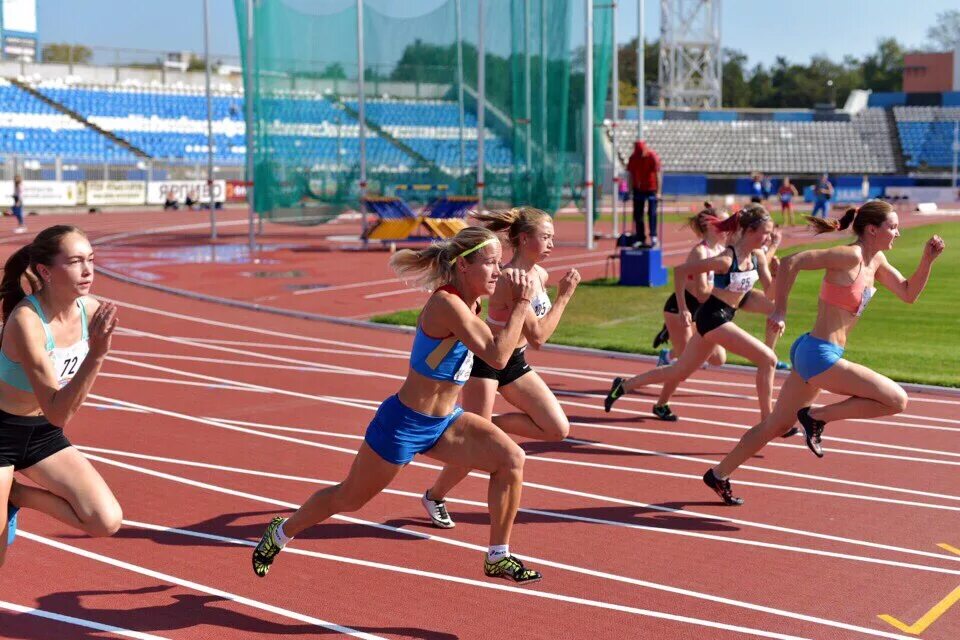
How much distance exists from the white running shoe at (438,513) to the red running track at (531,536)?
11 cm

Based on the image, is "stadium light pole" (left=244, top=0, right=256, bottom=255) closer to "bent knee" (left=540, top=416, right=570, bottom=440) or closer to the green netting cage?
the green netting cage

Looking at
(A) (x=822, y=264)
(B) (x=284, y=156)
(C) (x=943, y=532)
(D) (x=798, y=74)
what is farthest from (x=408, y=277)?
(D) (x=798, y=74)

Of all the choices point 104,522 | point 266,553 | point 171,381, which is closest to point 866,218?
point 266,553

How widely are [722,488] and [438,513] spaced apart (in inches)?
74.8

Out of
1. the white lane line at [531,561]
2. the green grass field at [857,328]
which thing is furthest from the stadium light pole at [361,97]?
the white lane line at [531,561]

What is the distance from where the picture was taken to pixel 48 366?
5.14m

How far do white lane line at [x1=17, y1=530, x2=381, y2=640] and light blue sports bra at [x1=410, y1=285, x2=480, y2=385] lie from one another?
127 cm

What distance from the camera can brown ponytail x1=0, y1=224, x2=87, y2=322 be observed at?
17.4 ft

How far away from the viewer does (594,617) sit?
18.8 feet

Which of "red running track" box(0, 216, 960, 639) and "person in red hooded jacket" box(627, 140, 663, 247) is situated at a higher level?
"person in red hooded jacket" box(627, 140, 663, 247)

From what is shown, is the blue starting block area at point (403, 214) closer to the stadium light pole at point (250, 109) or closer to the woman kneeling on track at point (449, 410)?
the stadium light pole at point (250, 109)

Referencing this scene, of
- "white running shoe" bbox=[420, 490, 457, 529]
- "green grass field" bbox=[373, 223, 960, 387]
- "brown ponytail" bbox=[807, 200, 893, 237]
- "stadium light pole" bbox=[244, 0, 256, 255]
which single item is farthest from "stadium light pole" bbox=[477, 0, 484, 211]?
"white running shoe" bbox=[420, 490, 457, 529]

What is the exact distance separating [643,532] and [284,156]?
23060 millimetres

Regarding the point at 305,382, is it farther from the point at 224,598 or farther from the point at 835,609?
the point at 835,609
